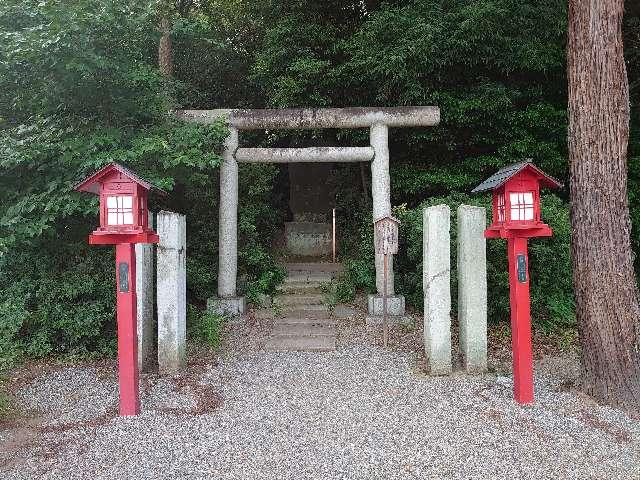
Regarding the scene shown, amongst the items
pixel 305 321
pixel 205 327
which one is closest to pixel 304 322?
pixel 305 321

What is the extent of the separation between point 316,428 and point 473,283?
2.27 metres

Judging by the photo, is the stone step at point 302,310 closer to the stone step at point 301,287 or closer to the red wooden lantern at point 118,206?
the stone step at point 301,287

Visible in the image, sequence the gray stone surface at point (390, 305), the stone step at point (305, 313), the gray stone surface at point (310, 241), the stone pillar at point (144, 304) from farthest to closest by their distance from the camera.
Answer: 1. the gray stone surface at point (310, 241)
2. the stone step at point (305, 313)
3. the gray stone surface at point (390, 305)
4. the stone pillar at point (144, 304)

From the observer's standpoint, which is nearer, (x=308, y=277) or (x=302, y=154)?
(x=302, y=154)

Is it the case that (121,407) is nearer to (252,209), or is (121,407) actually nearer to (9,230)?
(9,230)

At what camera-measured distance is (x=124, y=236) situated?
4.20 meters

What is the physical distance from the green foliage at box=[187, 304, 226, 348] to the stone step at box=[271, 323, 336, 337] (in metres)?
0.81

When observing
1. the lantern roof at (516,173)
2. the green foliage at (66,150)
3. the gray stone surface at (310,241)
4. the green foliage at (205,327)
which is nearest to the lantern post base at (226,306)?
the green foliage at (205,327)

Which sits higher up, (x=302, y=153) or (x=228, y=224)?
(x=302, y=153)

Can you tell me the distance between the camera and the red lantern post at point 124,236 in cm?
419

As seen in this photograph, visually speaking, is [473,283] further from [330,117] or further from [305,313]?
[330,117]

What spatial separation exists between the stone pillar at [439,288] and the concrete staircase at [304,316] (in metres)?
1.67

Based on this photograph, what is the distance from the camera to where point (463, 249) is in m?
5.09

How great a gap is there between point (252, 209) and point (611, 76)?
240 inches
